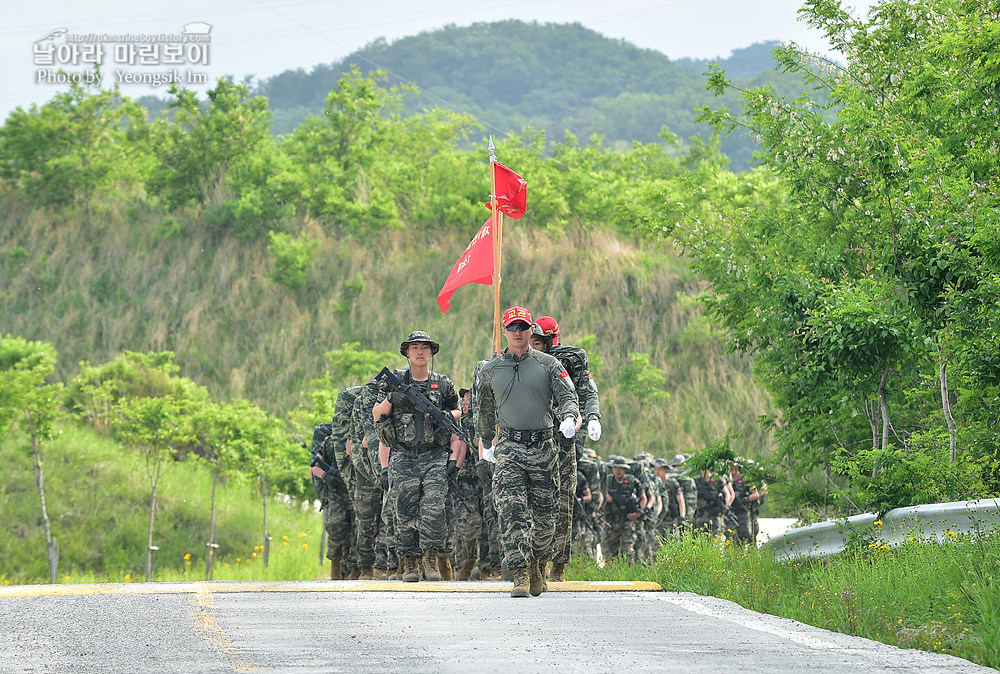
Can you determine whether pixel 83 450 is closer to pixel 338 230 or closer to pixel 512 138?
pixel 338 230

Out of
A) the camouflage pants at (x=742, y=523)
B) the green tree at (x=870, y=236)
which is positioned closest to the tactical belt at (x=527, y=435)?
the green tree at (x=870, y=236)

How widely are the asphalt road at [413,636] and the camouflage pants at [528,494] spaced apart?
49cm

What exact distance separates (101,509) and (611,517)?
49.2ft

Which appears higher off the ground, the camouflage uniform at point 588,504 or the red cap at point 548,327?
the red cap at point 548,327

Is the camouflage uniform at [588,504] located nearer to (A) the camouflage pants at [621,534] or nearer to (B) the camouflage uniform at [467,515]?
(A) the camouflage pants at [621,534]

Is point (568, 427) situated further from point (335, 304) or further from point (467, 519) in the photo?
point (335, 304)

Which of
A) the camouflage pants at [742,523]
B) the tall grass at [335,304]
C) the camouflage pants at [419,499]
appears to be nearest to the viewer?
the camouflage pants at [419,499]

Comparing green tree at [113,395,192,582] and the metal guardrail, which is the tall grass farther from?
the metal guardrail

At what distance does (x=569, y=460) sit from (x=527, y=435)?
2.98 ft

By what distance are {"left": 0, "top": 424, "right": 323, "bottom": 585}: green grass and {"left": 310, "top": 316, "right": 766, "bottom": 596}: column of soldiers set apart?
1268 centimetres

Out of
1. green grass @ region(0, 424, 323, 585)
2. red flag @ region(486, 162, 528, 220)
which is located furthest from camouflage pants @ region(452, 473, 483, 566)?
green grass @ region(0, 424, 323, 585)

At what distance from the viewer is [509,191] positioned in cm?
1722

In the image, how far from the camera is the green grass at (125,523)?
28.6m

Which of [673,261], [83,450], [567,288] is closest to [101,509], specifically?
[83,450]
